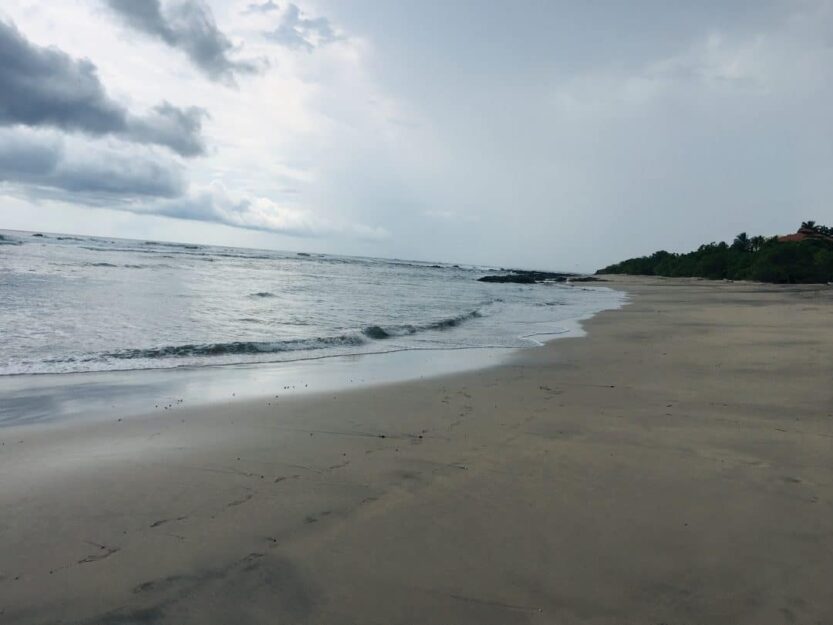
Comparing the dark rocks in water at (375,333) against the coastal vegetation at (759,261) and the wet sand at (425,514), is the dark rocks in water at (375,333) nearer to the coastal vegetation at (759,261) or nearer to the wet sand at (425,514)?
the wet sand at (425,514)

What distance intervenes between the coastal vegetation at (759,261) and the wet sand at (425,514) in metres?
55.4

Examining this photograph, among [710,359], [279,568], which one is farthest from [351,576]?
[710,359]

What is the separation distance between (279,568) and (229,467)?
180 cm

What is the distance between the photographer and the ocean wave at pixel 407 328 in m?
14.7

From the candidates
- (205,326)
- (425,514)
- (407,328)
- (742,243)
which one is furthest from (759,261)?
(425,514)

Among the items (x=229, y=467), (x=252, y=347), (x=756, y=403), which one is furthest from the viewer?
(x=252, y=347)

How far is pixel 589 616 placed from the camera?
8.98 feet

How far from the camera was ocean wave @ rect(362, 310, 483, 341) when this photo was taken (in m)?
14.7

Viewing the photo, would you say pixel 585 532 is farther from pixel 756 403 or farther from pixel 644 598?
pixel 756 403

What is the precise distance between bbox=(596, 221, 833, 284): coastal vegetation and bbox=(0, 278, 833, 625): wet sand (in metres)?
55.4

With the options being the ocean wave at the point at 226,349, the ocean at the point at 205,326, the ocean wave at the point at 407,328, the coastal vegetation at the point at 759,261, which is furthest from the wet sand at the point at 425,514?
the coastal vegetation at the point at 759,261

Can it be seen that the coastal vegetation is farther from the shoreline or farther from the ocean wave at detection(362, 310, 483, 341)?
the shoreline

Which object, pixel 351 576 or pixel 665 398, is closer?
pixel 351 576

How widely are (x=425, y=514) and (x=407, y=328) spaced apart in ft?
40.7
